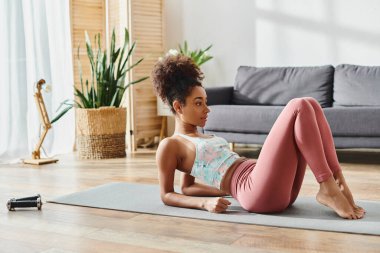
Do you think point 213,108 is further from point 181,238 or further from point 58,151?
point 181,238

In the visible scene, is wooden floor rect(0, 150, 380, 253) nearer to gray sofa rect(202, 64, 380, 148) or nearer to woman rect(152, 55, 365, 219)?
woman rect(152, 55, 365, 219)

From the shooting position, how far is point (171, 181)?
2.47 metres

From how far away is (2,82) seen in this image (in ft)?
15.2

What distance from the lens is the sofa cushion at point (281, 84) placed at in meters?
4.71

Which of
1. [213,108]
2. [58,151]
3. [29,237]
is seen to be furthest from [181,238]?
[58,151]

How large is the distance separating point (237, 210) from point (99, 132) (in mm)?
2447

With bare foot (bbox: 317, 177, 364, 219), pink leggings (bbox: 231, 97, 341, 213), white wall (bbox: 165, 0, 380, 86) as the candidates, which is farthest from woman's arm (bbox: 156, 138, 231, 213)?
white wall (bbox: 165, 0, 380, 86)

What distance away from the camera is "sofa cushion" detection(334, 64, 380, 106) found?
14.5 feet

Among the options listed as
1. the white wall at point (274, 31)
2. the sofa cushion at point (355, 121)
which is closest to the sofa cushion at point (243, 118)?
the sofa cushion at point (355, 121)

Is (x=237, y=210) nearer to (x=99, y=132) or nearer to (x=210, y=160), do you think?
(x=210, y=160)

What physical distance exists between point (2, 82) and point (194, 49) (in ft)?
6.49

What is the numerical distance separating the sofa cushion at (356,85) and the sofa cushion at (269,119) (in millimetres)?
479

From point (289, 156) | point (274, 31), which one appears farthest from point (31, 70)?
point (289, 156)

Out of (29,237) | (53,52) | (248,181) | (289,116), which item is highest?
(53,52)
